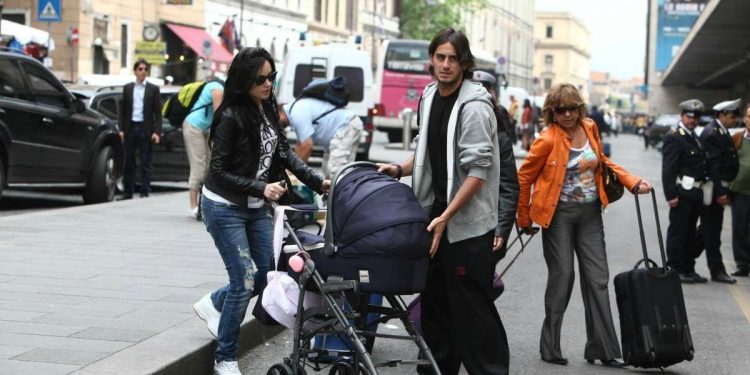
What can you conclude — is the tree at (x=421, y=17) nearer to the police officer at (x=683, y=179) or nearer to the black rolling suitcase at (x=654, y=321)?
the police officer at (x=683, y=179)

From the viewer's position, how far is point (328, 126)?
12.4 metres

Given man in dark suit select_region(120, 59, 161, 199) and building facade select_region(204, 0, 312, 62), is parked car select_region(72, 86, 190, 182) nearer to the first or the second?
man in dark suit select_region(120, 59, 161, 199)

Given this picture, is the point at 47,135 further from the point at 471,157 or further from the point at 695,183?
the point at 471,157

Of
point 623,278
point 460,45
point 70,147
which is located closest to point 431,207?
point 460,45

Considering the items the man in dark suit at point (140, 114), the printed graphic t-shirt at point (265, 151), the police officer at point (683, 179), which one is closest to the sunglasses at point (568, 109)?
the printed graphic t-shirt at point (265, 151)

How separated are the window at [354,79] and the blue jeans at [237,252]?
20294 millimetres

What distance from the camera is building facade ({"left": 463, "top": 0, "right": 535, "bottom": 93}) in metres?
109

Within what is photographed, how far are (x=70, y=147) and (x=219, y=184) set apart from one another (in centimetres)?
977

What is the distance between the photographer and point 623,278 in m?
7.70

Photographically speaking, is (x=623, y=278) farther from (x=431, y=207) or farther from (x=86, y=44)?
(x=86, y=44)

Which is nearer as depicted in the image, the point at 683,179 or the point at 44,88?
the point at 683,179

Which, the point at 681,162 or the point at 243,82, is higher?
the point at 243,82

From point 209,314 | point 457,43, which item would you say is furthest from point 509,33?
point 457,43

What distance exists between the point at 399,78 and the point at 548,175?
32895 millimetres
